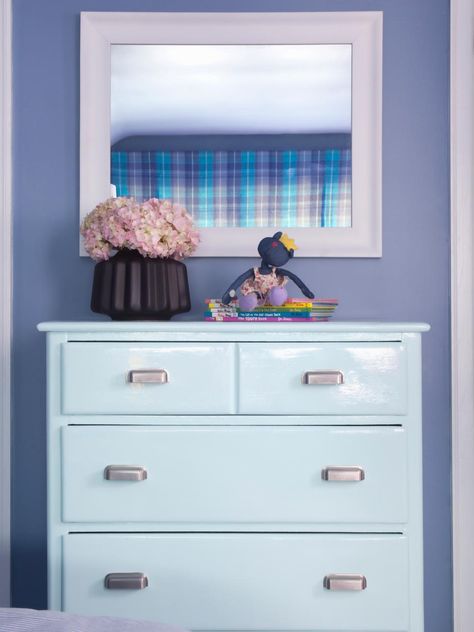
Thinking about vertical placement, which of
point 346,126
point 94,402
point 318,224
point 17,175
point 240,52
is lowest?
point 94,402

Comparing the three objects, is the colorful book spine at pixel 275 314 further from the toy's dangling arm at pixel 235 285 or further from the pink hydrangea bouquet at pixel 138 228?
the pink hydrangea bouquet at pixel 138 228

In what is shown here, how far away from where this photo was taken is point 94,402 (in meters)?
1.72

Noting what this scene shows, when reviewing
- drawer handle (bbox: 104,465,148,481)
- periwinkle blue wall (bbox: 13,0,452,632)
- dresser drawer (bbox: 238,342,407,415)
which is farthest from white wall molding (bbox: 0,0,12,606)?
dresser drawer (bbox: 238,342,407,415)

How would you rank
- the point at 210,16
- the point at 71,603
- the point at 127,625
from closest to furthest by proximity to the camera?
1. the point at 127,625
2. the point at 71,603
3. the point at 210,16

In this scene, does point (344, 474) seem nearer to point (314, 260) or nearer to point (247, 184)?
point (314, 260)

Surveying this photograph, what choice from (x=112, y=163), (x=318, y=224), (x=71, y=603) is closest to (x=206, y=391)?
(x=71, y=603)

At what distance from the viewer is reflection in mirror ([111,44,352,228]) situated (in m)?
2.25

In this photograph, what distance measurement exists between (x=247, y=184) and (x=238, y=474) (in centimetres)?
102

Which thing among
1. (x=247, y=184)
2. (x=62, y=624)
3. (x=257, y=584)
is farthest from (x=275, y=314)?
(x=62, y=624)

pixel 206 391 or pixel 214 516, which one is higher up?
pixel 206 391

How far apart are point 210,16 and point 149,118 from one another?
1.31ft

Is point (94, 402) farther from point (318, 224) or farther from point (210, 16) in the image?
point (210, 16)

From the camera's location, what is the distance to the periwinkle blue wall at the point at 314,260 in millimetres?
2270

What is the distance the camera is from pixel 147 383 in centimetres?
172
